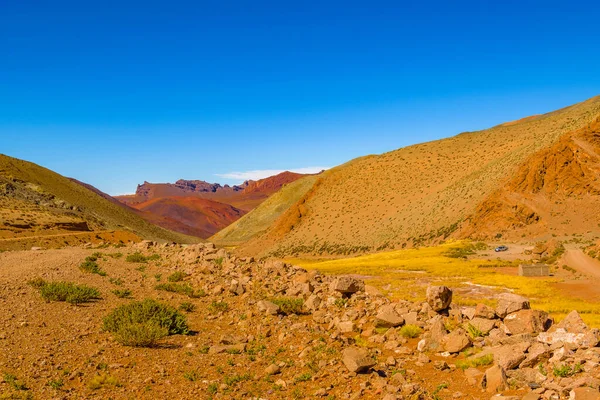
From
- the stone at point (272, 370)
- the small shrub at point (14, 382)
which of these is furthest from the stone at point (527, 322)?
the small shrub at point (14, 382)

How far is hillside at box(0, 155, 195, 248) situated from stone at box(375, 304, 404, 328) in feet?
169

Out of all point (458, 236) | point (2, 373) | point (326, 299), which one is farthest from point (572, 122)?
point (2, 373)

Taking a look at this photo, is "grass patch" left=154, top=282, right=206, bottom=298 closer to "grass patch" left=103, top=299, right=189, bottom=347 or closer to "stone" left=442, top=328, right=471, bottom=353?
"grass patch" left=103, top=299, right=189, bottom=347

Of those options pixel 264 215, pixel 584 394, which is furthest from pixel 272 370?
pixel 264 215

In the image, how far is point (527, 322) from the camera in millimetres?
10562

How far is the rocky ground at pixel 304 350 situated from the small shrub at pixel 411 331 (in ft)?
0.13

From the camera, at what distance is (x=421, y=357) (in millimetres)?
10773

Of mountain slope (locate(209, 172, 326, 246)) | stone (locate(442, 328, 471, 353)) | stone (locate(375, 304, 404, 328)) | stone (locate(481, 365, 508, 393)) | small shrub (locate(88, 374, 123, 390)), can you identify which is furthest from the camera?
mountain slope (locate(209, 172, 326, 246))

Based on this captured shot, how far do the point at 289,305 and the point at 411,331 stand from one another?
4775 millimetres

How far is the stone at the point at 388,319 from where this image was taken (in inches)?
517

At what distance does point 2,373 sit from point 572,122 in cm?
10153

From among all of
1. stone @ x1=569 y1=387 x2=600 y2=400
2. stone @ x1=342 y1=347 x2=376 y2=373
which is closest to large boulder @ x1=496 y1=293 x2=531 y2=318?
stone @ x1=342 y1=347 x2=376 y2=373

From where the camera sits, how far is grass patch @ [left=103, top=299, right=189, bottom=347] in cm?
1133

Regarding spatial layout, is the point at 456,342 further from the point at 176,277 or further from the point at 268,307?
the point at 176,277
